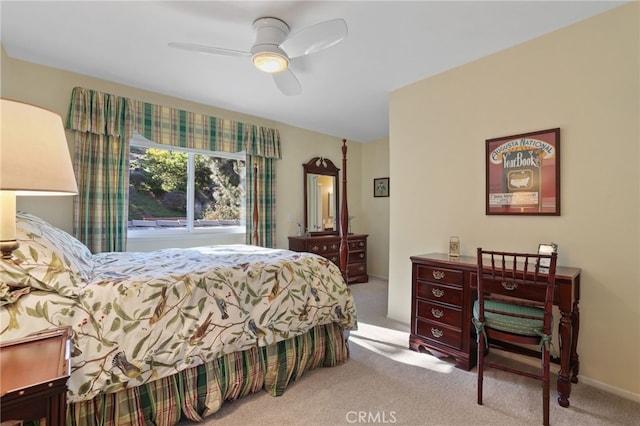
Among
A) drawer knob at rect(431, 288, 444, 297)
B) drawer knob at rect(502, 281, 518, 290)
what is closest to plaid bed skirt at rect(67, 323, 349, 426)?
drawer knob at rect(431, 288, 444, 297)

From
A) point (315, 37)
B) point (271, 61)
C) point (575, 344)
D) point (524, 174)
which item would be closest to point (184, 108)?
point (271, 61)

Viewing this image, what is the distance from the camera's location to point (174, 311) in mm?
1576

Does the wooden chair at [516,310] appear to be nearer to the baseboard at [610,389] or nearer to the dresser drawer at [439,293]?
the dresser drawer at [439,293]

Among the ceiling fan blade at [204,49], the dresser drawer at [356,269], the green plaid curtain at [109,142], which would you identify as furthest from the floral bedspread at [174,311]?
the dresser drawer at [356,269]

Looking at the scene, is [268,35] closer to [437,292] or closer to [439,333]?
[437,292]

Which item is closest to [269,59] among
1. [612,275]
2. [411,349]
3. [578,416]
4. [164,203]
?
[164,203]

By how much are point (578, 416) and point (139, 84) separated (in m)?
4.35

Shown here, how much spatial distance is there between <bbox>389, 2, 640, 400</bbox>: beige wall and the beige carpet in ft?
1.40

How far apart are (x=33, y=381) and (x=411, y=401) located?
1.83m

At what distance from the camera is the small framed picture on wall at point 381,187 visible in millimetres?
5184

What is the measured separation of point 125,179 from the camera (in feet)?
10.1

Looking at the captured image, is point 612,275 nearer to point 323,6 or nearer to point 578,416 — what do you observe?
point 578,416

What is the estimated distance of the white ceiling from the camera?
196 cm

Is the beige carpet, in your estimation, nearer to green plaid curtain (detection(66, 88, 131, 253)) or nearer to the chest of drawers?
the chest of drawers
